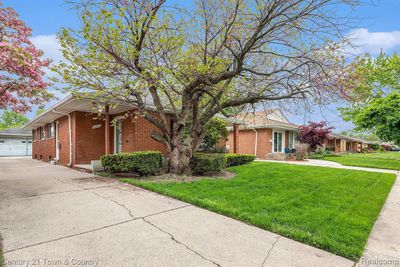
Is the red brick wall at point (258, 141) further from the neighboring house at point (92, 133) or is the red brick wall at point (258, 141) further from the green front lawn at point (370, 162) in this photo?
the neighboring house at point (92, 133)

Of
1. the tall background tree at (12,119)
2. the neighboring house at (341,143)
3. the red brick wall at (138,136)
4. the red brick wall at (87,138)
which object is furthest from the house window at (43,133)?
the tall background tree at (12,119)

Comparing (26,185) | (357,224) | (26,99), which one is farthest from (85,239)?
(26,99)

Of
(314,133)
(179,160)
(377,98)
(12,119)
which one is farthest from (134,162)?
(12,119)

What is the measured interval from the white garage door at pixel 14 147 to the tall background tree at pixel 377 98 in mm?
35704

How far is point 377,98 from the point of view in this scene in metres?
19.5

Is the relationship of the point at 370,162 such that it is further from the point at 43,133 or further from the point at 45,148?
the point at 43,133

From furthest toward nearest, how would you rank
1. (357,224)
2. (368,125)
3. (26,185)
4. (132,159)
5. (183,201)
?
(368,125), (132,159), (26,185), (183,201), (357,224)

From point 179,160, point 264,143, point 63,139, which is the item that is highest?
point 63,139

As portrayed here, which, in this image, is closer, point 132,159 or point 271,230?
point 271,230

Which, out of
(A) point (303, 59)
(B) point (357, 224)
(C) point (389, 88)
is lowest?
(B) point (357, 224)

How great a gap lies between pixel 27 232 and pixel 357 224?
521cm

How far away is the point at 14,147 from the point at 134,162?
99.5 ft

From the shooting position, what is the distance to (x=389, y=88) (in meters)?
22.2

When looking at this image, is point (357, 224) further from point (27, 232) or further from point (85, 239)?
point (27, 232)
